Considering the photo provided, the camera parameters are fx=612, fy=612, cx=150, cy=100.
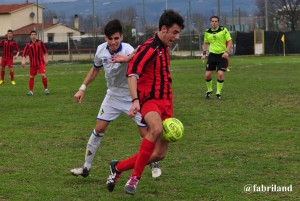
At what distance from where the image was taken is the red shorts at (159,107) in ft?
21.3

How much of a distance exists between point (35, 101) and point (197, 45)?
3915 centimetres

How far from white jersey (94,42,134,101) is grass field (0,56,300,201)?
1022 mm

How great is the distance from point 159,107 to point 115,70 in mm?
1164

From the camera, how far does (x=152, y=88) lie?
6609 mm

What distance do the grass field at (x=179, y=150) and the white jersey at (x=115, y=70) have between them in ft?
3.35

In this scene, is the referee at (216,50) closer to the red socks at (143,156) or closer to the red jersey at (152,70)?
the red jersey at (152,70)

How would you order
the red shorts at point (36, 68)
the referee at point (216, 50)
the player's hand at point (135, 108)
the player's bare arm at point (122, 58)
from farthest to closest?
the red shorts at point (36, 68), the referee at point (216, 50), the player's bare arm at point (122, 58), the player's hand at point (135, 108)

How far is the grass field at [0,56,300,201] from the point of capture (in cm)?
675

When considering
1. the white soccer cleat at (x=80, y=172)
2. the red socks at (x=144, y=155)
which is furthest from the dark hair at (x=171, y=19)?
the white soccer cleat at (x=80, y=172)

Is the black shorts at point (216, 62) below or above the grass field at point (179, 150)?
above

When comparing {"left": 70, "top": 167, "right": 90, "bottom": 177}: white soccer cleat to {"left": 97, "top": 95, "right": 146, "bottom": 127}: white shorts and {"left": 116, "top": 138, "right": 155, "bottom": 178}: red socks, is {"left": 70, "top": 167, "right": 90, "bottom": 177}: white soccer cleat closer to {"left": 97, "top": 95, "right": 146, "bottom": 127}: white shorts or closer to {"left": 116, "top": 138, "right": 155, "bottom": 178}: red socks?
{"left": 97, "top": 95, "right": 146, "bottom": 127}: white shorts

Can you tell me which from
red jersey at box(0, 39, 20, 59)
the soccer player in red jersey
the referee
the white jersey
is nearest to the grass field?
the soccer player in red jersey

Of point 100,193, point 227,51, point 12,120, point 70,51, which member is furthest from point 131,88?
point 70,51

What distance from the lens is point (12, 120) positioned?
12.9 m
